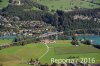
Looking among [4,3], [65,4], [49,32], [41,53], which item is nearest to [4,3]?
[4,3]

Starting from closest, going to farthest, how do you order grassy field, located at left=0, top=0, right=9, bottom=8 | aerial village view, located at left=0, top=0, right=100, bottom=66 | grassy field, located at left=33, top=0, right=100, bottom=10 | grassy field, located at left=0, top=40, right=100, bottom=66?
grassy field, located at left=0, top=40, right=100, bottom=66 → aerial village view, located at left=0, top=0, right=100, bottom=66 → grassy field, located at left=33, top=0, right=100, bottom=10 → grassy field, located at left=0, top=0, right=9, bottom=8

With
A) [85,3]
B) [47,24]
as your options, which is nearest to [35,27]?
[47,24]

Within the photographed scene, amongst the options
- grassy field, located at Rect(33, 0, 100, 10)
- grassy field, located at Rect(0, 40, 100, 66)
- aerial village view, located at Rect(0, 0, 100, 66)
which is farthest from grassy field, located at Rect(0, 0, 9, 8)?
grassy field, located at Rect(0, 40, 100, 66)

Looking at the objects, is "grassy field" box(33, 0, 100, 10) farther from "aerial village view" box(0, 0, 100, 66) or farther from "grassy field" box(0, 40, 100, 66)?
"grassy field" box(0, 40, 100, 66)

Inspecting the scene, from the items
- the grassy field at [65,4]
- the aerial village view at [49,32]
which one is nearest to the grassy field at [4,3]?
the aerial village view at [49,32]

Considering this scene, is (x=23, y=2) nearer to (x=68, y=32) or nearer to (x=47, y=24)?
(x=47, y=24)

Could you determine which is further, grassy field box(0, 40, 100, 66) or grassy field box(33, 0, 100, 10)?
grassy field box(33, 0, 100, 10)

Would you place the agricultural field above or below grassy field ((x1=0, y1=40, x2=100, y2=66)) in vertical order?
below
